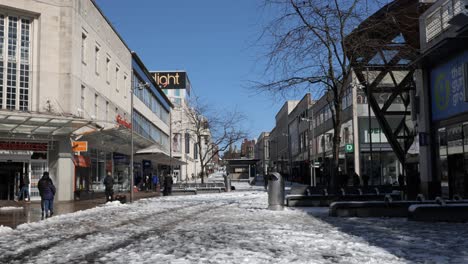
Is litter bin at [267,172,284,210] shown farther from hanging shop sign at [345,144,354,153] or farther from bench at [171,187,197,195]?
hanging shop sign at [345,144,354,153]

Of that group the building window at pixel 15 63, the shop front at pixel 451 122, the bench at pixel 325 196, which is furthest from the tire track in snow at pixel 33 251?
the building window at pixel 15 63

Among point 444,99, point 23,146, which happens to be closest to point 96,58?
point 23,146

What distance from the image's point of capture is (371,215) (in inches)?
628

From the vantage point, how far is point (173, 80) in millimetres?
117688

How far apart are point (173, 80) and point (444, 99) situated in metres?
99.4

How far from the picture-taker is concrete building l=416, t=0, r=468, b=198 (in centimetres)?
1950

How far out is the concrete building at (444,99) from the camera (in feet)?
64.0

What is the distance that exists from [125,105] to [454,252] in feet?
141

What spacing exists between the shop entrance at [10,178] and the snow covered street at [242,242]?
656 inches

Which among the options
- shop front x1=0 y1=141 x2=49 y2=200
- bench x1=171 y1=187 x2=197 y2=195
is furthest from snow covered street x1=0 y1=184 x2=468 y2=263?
bench x1=171 y1=187 x2=197 y2=195

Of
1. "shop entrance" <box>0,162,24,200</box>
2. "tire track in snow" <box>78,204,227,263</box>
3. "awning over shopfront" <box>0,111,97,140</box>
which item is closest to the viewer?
"tire track in snow" <box>78,204,227,263</box>

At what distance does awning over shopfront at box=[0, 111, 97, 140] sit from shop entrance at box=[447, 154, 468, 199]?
1842 cm

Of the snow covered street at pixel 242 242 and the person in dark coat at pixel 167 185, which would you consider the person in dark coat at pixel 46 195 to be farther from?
the person in dark coat at pixel 167 185

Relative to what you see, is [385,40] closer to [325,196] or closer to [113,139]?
[325,196]
